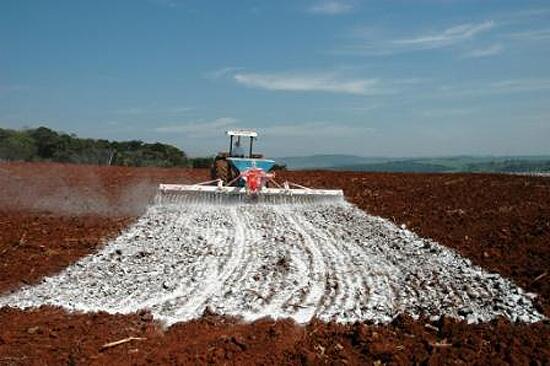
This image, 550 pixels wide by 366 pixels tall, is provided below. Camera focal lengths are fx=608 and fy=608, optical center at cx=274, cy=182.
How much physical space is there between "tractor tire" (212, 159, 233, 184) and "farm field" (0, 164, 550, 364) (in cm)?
338

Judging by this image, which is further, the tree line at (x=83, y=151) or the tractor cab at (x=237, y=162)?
the tree line at (x=83, y=151)

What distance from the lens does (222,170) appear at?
2005 centimetres

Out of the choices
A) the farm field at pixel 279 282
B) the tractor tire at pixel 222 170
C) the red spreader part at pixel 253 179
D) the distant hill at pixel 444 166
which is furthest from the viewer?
the distant hill at pixel 444 166

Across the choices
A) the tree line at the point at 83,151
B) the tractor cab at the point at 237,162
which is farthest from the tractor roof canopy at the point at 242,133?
the tree line at the point at 83,151

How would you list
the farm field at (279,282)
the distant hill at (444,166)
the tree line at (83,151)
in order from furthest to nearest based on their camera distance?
the tree line at (83,151), the distant hill at (444,166), the farm field at (279,282)

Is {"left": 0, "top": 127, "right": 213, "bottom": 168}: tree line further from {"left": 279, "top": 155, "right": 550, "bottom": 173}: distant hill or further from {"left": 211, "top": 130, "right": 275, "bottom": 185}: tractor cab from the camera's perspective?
{"left": 211, "top": 130, "right": 275, "bottom": 185}: tractor cab

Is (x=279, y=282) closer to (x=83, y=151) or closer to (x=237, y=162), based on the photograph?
(x=237, y=162)

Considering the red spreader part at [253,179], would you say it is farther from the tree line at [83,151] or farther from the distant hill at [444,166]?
the tree line at [83,151]

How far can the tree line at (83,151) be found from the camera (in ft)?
147

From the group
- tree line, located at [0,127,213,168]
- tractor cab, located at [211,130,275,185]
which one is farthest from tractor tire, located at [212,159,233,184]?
tree line, located at [0,127,213,168]

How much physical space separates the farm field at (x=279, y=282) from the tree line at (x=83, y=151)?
28136 mm

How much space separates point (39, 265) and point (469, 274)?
667 cm

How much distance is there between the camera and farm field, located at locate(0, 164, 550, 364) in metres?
5.98

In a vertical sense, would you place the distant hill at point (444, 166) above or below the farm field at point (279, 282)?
above
